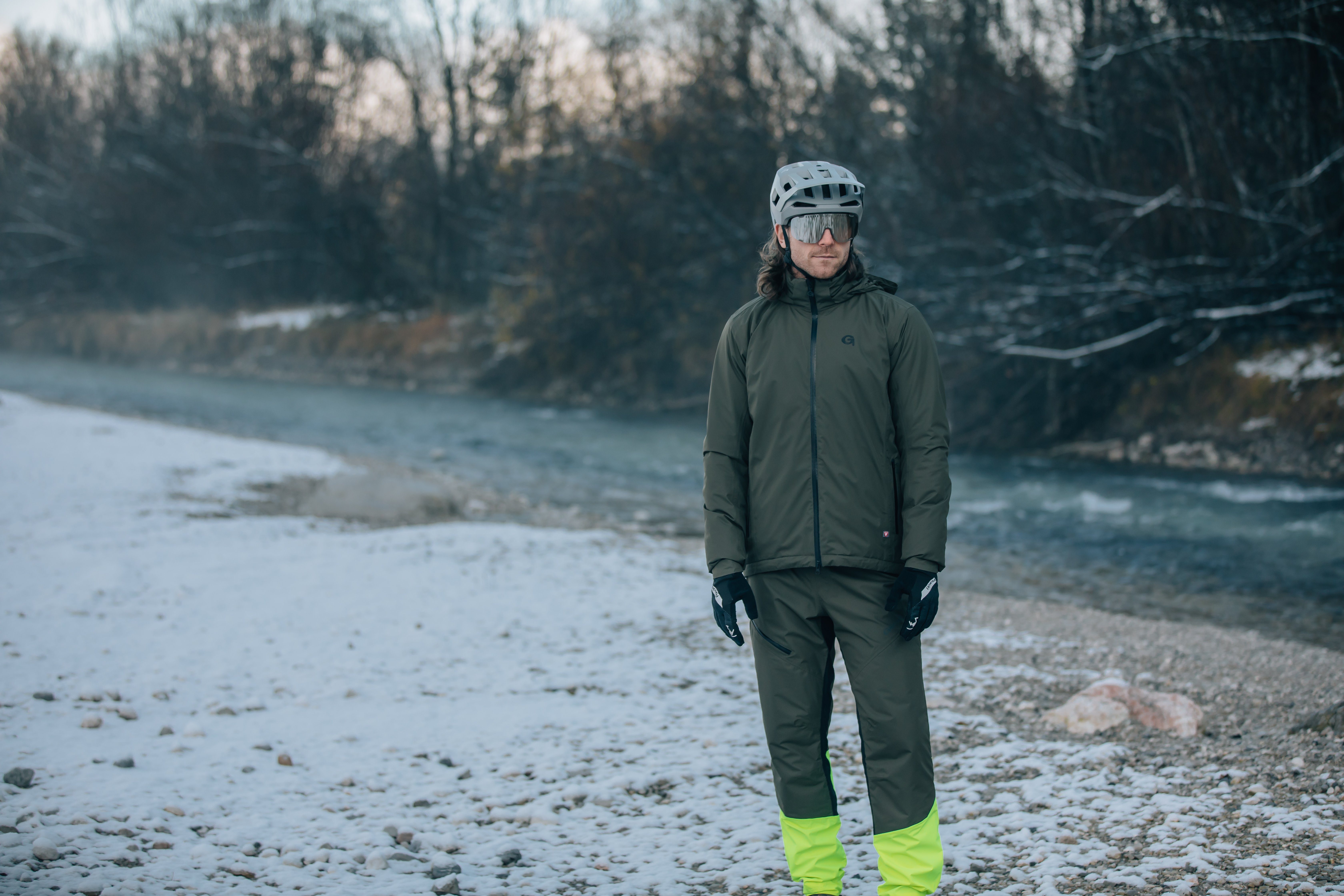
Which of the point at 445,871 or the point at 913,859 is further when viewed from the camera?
the point at 445,871

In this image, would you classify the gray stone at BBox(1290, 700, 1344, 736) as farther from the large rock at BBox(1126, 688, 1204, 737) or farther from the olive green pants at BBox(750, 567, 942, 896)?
the olive green pants at BBox(750, 567, 942, 896)

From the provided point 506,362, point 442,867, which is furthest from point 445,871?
point 506,362

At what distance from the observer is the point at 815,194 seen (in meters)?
2.94

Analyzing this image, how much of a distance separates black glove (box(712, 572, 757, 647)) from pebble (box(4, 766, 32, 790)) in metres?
2.80

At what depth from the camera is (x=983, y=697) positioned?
5.14 meters

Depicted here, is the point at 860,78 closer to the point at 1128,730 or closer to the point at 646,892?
the point at 1128,730

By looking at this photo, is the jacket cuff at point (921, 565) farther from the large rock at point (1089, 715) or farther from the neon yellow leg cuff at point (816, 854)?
the large rock at point (1089, 715)

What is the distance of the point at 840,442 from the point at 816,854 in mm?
1191

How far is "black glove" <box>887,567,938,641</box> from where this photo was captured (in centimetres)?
279

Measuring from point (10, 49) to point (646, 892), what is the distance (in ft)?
185

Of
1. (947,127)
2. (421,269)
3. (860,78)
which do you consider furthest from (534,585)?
(421,269)

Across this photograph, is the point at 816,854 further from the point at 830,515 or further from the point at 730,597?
the point at 830,515

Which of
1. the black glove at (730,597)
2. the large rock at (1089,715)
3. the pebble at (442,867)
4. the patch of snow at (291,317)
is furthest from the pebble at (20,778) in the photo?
the patch of snow at (291,317)

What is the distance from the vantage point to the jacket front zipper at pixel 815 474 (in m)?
2.87
